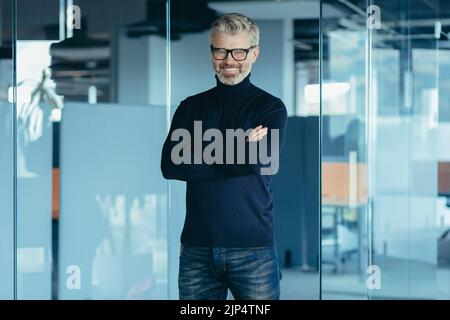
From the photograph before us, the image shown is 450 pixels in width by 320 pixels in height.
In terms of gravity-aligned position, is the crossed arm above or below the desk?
above

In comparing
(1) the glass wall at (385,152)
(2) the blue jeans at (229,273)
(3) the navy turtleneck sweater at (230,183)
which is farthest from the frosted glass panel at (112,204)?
(1) the glass wall at (385,152)

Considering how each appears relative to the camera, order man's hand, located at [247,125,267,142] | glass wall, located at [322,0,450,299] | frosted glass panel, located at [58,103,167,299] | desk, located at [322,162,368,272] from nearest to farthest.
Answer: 1. man's hand, located at [247,125,267,142]
2. frosted glass panel, located at [58,103,167,299]
3. glass wall, located at [322,0,450,299]
4. desk, located at [322,162,368,272]

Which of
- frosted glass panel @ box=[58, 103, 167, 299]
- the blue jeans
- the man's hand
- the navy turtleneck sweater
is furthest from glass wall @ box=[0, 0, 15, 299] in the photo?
the man's hand

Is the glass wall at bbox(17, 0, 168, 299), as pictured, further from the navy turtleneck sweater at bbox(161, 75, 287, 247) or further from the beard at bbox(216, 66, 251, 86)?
the beard at bbox(216, 66, 251, 86)

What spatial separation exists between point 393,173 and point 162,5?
2327 millimetres

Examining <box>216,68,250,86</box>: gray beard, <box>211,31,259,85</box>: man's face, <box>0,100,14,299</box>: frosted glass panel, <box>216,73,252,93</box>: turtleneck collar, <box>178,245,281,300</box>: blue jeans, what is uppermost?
<box>211,31,259,85</box>: man's face

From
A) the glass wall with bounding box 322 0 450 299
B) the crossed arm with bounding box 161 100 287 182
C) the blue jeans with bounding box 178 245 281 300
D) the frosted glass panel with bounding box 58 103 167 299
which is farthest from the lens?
the glass wall with bounding box 322 0 450 299

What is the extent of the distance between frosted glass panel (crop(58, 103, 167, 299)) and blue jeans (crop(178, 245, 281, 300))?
1.32 m

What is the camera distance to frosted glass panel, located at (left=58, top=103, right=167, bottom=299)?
5.95 meters

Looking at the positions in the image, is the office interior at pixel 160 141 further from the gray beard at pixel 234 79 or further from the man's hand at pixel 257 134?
the man's hand at pixel 257 134

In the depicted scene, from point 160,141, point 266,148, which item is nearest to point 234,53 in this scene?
point 266,148

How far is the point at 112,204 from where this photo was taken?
239 inches

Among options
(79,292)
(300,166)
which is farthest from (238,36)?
(300,166)

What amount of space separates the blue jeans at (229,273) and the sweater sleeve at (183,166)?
460 millimetres
